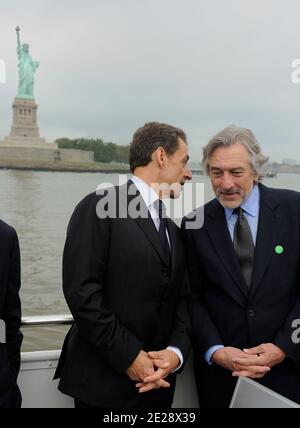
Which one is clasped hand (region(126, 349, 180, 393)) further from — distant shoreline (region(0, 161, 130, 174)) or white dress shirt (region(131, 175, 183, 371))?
distant shoreline (region(0, 161, 130, 174))

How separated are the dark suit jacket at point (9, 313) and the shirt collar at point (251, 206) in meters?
0.92

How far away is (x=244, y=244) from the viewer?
7.47 ft

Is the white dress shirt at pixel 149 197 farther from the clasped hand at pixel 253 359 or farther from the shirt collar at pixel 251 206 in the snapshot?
the shirt collar at pixel 251 206

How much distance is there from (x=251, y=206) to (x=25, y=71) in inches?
2317

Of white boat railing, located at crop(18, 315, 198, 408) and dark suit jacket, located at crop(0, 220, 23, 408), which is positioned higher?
dark suit jacket, located at crop(0, 220, 23, 408)

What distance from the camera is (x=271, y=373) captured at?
2.24 meters

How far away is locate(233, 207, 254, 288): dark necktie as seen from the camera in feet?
7.36

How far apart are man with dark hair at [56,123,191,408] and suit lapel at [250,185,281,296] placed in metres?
0.31

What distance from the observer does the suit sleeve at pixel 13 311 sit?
200 cm

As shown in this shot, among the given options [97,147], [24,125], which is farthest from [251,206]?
[97,147]

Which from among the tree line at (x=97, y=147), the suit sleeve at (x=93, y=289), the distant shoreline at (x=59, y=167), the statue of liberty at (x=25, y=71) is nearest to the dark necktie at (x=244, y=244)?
the suit sleeve at (x=93, y=289)

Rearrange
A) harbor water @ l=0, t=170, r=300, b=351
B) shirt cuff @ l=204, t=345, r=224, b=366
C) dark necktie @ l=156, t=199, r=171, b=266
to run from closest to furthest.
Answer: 1. dark necktie @ l=156, t=199, r=171, b=266
2. shirt cuff @ l=204, t=345, r=224, b=366
3. harbor water @ l=0, t=170, r=300, b=351

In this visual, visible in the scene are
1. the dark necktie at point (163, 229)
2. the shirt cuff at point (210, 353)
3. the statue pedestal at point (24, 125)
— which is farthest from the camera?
the statue pedestal at point (24, 125)

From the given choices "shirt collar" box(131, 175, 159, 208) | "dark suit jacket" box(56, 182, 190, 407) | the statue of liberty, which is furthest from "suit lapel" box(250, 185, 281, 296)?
the statue of liberty
